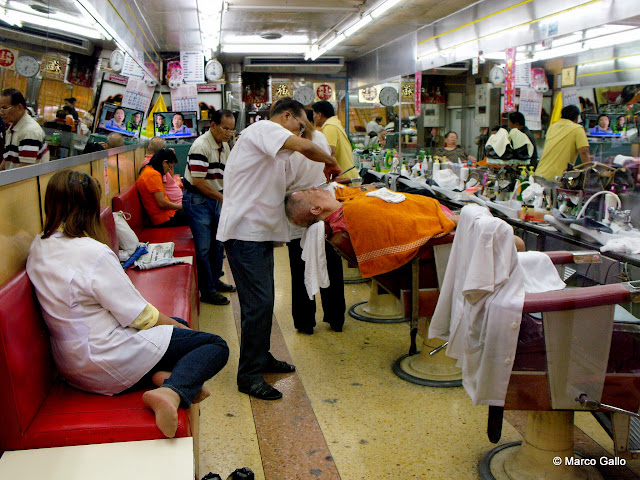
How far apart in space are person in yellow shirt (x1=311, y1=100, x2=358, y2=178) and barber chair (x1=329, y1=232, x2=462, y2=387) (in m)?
1.92

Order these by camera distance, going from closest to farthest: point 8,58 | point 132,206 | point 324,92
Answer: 1. point 8,58
2. point 132,206
3. point 324,92

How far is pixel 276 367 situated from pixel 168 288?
2.58 feet

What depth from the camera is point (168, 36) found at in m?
9.72

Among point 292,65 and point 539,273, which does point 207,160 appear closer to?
point 539,273

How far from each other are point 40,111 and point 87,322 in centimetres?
125

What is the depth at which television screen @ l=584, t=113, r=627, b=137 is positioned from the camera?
3892 millimetres

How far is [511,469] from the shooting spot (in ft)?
7.64

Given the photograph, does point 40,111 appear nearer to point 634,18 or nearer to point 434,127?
point 634,18

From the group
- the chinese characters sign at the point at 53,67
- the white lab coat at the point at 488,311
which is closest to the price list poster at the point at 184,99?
the chinese characters sign at the point at 53,67

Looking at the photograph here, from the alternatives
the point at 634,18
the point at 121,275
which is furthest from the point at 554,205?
the point at 121,275

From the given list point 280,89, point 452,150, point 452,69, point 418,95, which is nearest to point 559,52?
point 452,150

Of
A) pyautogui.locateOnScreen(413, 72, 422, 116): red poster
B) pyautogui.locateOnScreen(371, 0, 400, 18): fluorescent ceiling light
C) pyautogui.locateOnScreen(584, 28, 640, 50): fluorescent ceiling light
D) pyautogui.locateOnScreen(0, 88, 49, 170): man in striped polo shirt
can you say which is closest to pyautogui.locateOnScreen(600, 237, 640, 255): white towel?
pyautogui.locateOnScreen(584, 28, 640, 50): fluorescent ceiling light

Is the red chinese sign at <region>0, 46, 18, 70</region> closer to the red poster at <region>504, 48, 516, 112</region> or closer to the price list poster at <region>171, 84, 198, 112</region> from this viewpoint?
the red poster at <region>504, 48, 516, 112</region>

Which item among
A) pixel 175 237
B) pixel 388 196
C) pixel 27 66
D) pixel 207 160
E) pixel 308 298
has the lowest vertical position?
pixel 308 298
